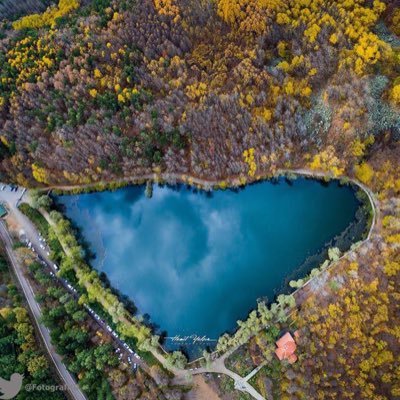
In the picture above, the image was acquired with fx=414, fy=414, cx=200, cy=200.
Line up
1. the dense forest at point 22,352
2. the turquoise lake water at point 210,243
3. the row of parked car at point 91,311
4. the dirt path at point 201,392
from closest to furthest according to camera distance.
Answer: the dense forest at point 22,352, the dirt path at point 201,392, the row of parked car at point 91,311, the turquoise lake water at point 210,243

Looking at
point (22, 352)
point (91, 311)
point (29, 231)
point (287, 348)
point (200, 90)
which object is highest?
point (200, 90)

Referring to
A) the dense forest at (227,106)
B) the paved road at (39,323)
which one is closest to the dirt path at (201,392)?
the dense forest at (227,106)

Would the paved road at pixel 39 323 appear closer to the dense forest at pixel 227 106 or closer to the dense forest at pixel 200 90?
the dense forest at pixel 227 106

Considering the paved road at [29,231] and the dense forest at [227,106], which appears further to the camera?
the paved road at [29,231]

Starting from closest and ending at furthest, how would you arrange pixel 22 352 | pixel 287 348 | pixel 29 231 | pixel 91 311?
pixel 287 348
pixel 22 352
pixel 91 311
pixel 29 231

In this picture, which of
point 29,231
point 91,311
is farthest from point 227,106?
point 29,231

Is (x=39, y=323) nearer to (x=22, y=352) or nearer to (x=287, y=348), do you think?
(x=22, y=352)

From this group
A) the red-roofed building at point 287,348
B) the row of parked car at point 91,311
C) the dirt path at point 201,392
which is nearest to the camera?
the red-roofed building at point 287,348
